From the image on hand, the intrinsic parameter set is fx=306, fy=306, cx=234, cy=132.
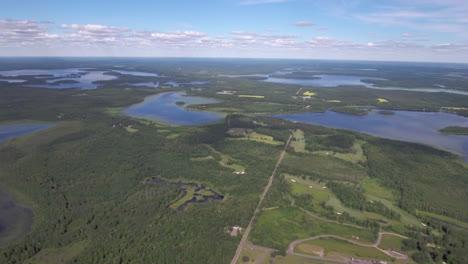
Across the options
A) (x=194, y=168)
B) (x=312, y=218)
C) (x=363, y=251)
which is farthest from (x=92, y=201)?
(x=363, y=251)

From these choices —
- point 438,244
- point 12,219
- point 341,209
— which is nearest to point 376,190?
point 341,209

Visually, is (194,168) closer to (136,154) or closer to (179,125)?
(136,154)

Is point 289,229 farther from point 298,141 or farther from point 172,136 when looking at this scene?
point 172,136

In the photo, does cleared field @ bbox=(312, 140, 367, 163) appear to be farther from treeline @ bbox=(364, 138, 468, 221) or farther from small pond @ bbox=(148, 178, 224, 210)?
small pond @ bbox=(148, 178, 224, 210)

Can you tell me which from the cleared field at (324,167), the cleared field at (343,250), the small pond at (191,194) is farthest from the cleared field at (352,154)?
the cleared field at (343,250)

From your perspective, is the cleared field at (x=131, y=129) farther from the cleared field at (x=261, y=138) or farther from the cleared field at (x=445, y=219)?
the cleared field at (x=445, y=219)
